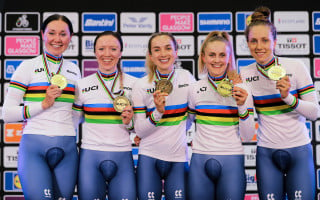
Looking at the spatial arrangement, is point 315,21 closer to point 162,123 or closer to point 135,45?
point 135,45

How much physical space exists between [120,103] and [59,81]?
52cm

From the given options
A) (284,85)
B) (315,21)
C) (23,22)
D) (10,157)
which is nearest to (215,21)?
(315,21)

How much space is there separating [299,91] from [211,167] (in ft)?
3.09

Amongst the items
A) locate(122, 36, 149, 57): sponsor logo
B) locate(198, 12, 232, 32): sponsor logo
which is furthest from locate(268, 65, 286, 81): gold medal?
locate(122, 36, 149, 57): sponsor logo

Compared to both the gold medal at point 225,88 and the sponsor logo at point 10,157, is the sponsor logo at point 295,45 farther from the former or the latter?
the sponsor logo at point 10,157

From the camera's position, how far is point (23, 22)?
13.9 ft

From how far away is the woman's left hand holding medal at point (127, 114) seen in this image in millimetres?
2574

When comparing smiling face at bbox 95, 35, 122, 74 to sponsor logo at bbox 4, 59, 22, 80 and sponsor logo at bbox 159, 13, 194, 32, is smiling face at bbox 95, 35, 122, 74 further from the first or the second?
sponsor logo at bbox 4, 59, 22, 80

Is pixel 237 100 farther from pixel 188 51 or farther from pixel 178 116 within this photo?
Answer: pixel 188 51

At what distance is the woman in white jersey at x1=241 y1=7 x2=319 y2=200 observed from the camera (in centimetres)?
248

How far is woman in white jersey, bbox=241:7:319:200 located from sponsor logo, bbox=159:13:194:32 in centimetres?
153

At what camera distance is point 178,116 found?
2.70 m

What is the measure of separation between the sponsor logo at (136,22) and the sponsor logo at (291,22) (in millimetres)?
1614

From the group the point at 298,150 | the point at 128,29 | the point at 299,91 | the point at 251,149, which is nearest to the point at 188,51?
the point at 128,29
